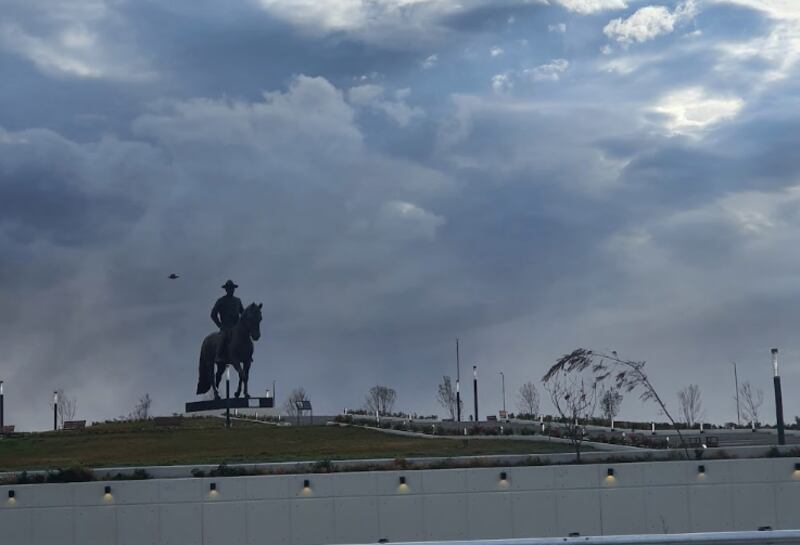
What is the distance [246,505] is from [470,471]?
24.2 feet

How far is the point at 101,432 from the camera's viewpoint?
58438 mm

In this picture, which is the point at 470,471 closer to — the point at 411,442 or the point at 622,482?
the point at 622,482

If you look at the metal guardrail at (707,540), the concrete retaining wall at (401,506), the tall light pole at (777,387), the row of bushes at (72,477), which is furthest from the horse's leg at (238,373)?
the metal guardrail at (707,540)

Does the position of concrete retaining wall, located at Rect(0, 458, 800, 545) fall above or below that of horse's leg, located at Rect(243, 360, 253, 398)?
below

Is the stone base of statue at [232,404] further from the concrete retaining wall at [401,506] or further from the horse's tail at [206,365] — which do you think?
the concrete retaining wall at [401,506]

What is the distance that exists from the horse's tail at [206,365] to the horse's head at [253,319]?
12.6ft

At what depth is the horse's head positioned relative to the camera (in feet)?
186

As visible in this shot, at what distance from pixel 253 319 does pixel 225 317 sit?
2.80m

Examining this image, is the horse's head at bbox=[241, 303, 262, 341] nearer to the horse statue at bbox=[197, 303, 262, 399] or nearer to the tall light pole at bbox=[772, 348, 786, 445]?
the horse statue at bbox=[197, 303, 262, 399]

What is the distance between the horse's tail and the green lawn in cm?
368

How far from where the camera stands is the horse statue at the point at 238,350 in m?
56.8

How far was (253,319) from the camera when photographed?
56.7m

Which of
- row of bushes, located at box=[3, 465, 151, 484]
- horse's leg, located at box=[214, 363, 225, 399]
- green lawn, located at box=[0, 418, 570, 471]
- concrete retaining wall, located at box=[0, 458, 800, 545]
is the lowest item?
concrete retaining wall, located at box=[0, 458, 800, 545]

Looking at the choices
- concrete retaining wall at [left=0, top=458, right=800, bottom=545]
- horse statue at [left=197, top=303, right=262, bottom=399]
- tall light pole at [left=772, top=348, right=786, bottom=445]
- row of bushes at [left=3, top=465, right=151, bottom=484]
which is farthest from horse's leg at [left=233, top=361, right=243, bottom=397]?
tall light pole at [left=772, top=348, right=786, bottom=445]
